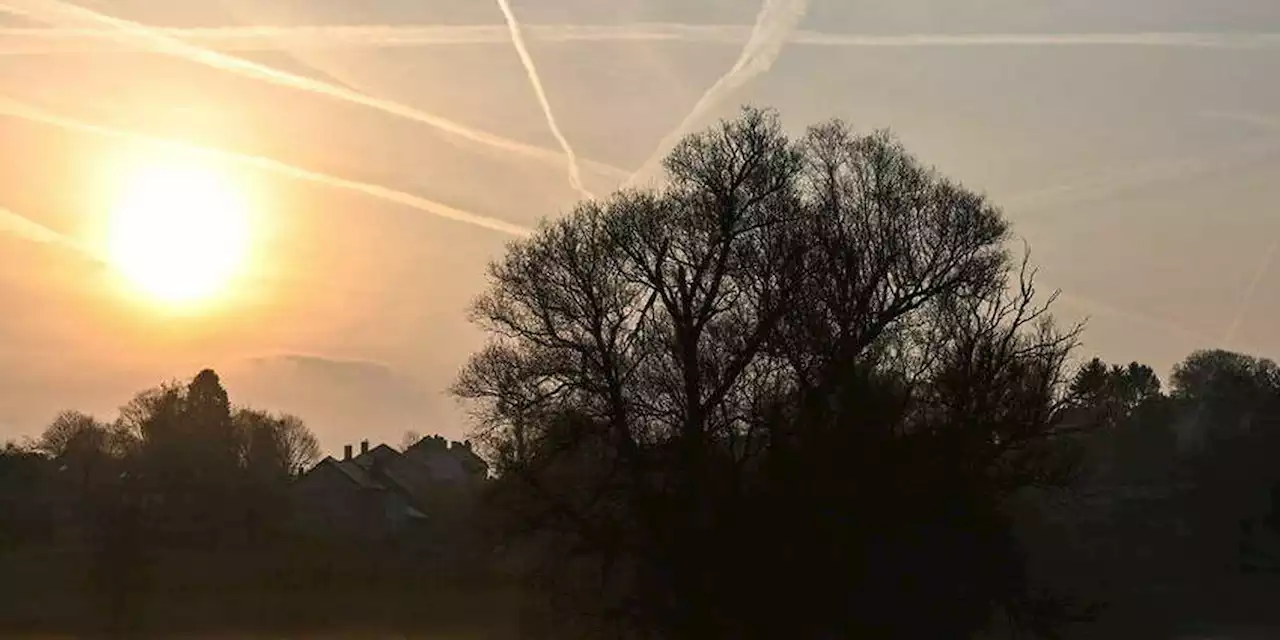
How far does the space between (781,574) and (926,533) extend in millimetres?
3560

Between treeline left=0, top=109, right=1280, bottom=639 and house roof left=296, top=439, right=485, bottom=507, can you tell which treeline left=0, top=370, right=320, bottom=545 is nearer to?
house roof left=296, top=439, right=485, bottom=507

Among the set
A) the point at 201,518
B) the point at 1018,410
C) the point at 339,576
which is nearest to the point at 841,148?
the point at 1018,410

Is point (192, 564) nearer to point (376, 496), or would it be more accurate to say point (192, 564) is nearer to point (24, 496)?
point (24, 496)

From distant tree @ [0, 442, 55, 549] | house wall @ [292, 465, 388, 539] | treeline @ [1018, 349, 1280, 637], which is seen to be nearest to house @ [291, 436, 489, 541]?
house wall @ [292, 465, 388, 539]

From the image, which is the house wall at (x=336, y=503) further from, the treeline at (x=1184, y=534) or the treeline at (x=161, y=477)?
the treeline at (x=1184, y=534)

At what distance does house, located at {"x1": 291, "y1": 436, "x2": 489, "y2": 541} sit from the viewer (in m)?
79.4

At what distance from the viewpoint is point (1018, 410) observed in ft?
111

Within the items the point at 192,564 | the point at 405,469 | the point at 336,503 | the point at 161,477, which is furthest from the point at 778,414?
the point at 405,469

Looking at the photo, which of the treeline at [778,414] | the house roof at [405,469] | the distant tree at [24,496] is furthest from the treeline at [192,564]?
the treeline at [778,414]

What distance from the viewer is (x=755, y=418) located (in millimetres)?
32281

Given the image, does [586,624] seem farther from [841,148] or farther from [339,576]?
[339,576]

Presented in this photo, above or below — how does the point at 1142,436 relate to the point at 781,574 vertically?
above

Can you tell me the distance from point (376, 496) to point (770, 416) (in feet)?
207

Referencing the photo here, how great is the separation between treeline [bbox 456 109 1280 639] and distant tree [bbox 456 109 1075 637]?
52mm
